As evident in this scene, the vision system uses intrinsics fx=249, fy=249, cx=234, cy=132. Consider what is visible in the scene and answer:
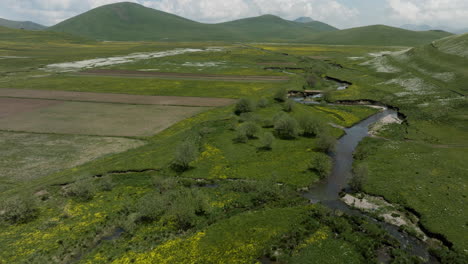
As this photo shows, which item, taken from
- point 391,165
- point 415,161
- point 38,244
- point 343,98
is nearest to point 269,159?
point 391,165

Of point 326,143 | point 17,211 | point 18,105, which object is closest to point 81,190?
point 17,211

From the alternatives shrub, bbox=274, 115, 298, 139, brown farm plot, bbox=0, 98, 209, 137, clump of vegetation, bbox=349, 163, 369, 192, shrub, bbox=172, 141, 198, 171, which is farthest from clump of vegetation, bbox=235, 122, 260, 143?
→ clump of vegetation, bbox=349, 163, 369, 192

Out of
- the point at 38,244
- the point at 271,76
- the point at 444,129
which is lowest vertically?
the point at 38,244

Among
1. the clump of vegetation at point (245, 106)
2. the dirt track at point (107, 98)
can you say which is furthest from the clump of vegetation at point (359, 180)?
the dirt track at point (107, 98)

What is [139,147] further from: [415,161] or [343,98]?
[343,98]

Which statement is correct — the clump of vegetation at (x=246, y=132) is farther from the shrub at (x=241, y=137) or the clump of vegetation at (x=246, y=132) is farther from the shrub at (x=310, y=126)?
the shrub at (x=310, y=126)

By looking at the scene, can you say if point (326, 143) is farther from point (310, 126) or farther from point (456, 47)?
point (456, 47)
